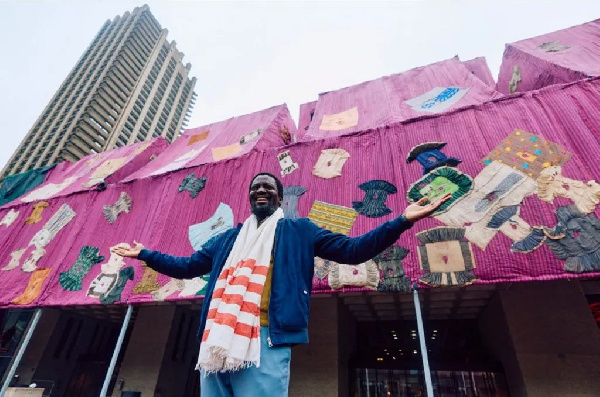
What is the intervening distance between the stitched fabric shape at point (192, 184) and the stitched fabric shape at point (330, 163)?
210 centimetres

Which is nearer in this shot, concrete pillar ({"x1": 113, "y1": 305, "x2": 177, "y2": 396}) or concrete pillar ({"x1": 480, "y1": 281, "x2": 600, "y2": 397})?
concrete pillar ({"x1": 480, "y1": 281, "x2": 600, "y2": 397})

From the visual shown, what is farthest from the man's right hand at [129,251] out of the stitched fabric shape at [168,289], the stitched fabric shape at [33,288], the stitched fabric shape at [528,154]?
the stitched fabric shape at [33,288]

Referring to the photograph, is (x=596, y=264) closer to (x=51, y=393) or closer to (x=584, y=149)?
(x=584, y=149)

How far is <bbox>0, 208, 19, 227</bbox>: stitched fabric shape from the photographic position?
6848 millimetres

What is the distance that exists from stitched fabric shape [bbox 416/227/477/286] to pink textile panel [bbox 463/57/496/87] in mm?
4548

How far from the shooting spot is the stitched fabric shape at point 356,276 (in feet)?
10.5

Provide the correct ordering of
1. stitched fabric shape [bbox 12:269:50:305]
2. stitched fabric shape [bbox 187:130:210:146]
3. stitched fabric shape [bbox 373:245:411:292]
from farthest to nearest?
stitched fabric shape [bbox 187:130:210:146]
stitched fabric shape [bbox 12:269:50:305]
stitched fabric shape [bbox 373:245:411:292]

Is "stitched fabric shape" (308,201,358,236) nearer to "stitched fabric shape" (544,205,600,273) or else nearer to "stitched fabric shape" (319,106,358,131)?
"stitched fabric shape" (544,205,600,273)

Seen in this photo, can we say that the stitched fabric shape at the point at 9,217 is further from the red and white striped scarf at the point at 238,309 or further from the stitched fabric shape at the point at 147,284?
the red and white striped scarf at the point at 238,309

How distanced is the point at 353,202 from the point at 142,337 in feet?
20.0

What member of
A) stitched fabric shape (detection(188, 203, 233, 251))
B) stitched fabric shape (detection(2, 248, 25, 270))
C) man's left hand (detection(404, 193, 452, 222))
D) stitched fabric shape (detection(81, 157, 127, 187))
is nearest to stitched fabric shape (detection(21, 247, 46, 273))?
stitched fabric shape (detection(2, 248, 25, 270))

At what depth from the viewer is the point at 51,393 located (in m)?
7.77

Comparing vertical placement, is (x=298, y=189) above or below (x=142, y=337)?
above

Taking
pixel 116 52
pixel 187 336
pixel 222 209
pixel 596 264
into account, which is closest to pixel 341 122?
pixel 222 209
